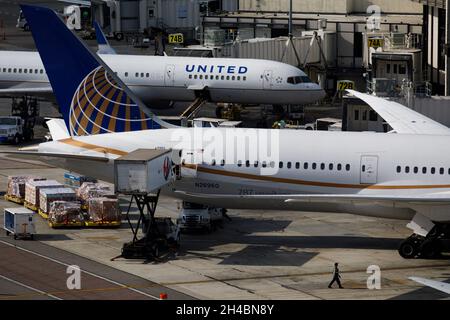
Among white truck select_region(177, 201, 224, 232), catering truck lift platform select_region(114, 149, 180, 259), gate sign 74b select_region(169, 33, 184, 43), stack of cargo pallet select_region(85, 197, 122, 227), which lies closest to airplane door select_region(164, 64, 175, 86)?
stack of cargo pallet select_region(85, 197, 122, 227)

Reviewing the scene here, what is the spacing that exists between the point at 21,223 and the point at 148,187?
24.6 ft

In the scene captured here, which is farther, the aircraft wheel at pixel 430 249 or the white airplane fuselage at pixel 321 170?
the white airplane fuselage at pixel 321 170

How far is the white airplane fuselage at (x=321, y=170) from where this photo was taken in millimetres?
52219

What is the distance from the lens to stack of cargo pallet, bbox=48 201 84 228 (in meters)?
56.1

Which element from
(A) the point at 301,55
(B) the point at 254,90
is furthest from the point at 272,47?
(B) the point at 254,90

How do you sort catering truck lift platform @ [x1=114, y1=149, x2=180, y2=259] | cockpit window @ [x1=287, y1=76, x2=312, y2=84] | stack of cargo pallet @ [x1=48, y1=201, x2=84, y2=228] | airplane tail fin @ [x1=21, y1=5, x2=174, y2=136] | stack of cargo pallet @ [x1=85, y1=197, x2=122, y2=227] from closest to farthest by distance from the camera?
1. catering truck lift platform @ [x1=114, y1=149, x2=180, y2=259]
2. airplane tail fin @ [x1=21, y1=5, x2=174, y2=136]
3. stack of cargo pallet @ [x1=48, y1=201, x2=84, y2=228]
4. stack of cargo pallet @ [x1=85, y1=197, x2=122, y2=227]
5. cockpit window @ [x1=287, y1=76, x2=312, y2=84]

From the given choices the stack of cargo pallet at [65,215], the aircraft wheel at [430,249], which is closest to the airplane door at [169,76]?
the stack of cargo pallet at [65,215]

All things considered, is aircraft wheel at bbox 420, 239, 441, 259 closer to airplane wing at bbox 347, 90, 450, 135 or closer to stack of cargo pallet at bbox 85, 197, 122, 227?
airplane wing at bbox 347, 90, 450, 135

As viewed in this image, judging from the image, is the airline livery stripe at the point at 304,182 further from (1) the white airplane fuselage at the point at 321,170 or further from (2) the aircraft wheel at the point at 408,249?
(2) the aircraft wheel at the point at 408,249

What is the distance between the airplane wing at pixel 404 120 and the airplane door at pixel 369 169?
320 inches

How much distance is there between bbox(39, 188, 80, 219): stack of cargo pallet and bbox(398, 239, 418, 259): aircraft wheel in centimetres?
1671

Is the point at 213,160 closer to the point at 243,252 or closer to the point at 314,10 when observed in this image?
the point at 243,252

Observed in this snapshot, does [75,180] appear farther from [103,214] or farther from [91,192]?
[103,214]

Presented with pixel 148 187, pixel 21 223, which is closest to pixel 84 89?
pixel 21 223
